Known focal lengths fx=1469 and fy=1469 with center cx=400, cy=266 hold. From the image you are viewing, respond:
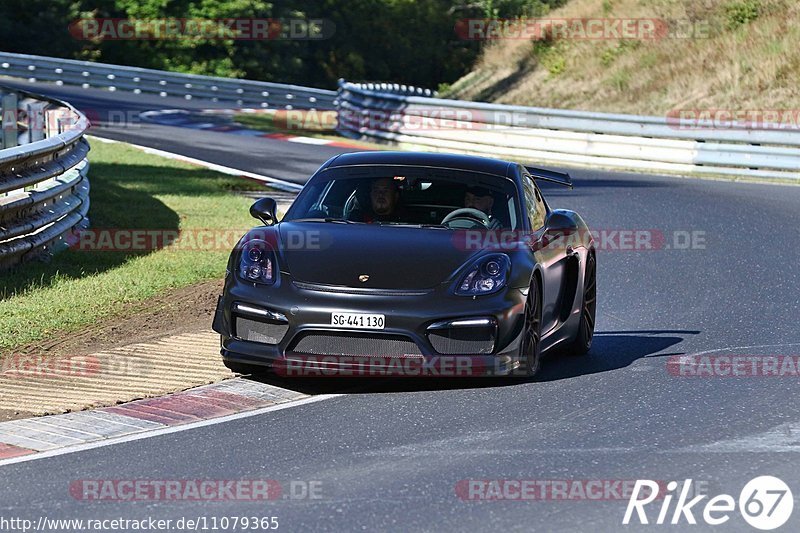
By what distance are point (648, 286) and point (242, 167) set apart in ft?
35.7

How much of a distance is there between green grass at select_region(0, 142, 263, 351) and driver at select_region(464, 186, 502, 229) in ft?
10.0

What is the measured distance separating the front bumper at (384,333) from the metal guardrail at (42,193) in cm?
433

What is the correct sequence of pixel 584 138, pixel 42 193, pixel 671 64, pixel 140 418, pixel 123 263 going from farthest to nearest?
1. pixel 671 64
2. pixel 584 138
3. pixel 123 263
4. pixel 42 193
5. pixel 140 418

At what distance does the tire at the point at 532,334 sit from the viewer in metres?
8.32

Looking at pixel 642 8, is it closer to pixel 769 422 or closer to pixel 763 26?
pixel 763 26

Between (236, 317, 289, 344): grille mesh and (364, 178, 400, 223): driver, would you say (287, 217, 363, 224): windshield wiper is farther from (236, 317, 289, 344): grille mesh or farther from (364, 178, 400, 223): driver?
(236, 317, 289, 344): grille mesh

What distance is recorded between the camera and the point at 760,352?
970 cm

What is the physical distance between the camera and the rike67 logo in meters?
5.61

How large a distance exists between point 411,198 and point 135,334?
232 cm

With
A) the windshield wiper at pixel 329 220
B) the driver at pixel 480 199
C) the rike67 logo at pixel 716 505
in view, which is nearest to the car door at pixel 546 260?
the driver at pixel 480 199

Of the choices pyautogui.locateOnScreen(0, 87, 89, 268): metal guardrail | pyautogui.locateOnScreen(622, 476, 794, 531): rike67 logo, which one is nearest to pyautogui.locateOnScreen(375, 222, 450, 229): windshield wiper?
pyautogui.locateOnScreen(622, 476, 794, 531): rike67 logo

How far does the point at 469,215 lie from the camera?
30.0 ft

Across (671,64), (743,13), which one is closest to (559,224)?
(671,64)

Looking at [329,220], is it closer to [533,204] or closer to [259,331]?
[259,331]
